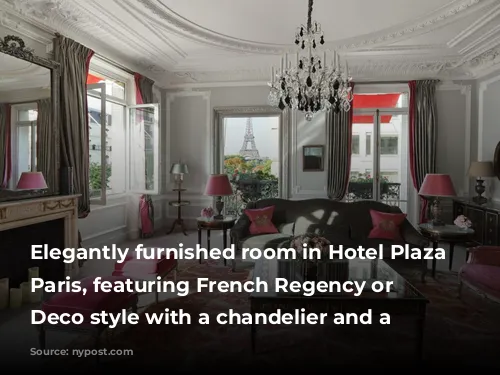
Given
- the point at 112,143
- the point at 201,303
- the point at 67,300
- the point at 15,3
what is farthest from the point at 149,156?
the point at 67,300

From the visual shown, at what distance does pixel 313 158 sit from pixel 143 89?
8.86 ft

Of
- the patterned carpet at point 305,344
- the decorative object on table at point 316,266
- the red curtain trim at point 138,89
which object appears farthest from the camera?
the red curtain trim at point 138,89

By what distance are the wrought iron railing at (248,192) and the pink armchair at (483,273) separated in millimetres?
3362

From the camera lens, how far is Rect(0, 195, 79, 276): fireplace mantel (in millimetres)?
2764

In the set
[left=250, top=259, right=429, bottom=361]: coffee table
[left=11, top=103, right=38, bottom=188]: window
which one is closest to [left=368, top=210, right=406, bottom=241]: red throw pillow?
[left=250, top=259, right=429, bottom=361]: coffee table

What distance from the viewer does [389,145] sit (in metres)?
5.59

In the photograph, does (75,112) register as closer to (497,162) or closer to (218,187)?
(218,187)

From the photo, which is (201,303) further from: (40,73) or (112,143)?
(112,143)

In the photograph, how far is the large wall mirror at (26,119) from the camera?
9.52ft

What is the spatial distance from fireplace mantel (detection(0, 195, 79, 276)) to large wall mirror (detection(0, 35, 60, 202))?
0.42 ft

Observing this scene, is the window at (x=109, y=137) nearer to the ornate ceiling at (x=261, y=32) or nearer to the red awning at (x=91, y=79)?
the red awning at (x=91, y=79)

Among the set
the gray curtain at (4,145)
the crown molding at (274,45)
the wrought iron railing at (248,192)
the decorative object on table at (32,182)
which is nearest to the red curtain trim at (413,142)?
the crown molding at (274,45)

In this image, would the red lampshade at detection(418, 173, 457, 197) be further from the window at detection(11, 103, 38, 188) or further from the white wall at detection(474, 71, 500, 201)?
the window at detection(11, 103, 38, 188)

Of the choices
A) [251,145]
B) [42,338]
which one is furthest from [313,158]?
[42,338]
